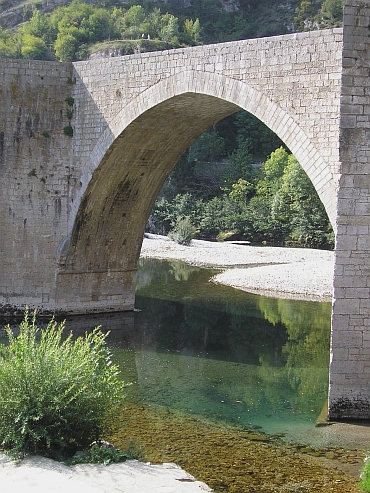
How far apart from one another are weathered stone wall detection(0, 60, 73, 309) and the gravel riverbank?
6.78 meters

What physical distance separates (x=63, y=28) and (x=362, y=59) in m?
62.6

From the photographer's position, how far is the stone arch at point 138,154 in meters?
12.2

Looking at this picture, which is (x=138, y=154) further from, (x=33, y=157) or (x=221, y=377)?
(x=221, y=377)

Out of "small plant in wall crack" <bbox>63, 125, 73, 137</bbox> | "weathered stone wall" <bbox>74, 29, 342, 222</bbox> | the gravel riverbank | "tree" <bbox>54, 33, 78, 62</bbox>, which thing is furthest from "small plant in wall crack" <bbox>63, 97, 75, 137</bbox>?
"tree" <bbox>54, 33, 78, 62</bbox>

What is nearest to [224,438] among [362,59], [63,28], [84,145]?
[362,59]

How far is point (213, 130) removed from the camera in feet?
152

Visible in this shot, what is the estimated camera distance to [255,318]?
56.4ft

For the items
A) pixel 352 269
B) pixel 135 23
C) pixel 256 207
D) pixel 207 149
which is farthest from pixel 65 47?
pixel 352 269

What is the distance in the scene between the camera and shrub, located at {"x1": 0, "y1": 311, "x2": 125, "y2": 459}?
7.61 metres

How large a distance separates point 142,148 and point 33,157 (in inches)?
88.3

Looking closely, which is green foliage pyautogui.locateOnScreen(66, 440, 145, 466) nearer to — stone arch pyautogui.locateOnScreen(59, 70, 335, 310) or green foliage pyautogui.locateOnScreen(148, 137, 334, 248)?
stone arch pyautogui.locateOnScreen(59, 70, 335, 310)

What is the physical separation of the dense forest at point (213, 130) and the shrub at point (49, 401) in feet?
73.8

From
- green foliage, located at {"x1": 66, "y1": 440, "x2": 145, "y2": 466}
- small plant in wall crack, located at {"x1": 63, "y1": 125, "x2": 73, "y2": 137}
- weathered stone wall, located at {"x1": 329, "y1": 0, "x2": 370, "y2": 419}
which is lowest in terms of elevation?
green foliage, located at {"x1": 66, "y1": 440, "x2": 145, "y2": 466}

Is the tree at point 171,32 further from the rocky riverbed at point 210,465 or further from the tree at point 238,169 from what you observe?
the rocky riverbed at point 210,465
